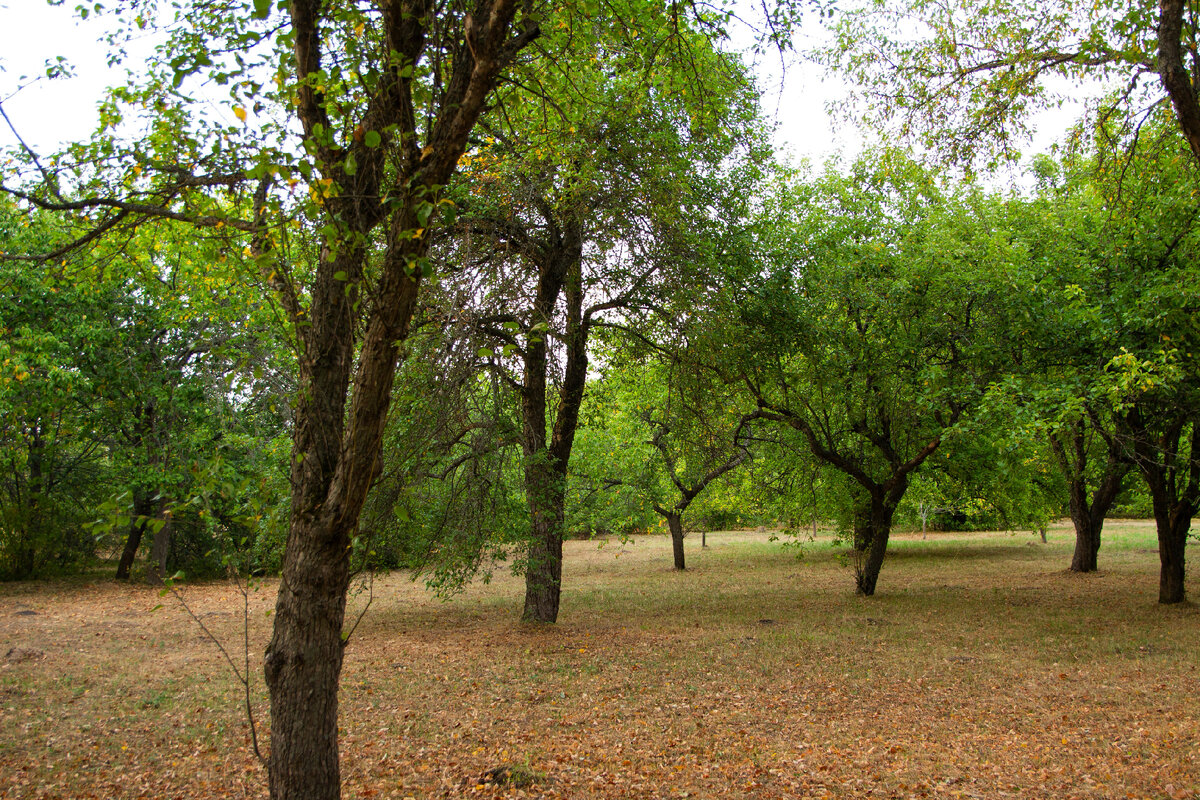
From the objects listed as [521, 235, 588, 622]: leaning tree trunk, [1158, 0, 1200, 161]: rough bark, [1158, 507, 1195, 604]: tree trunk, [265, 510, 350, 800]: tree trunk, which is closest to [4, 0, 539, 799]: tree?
[265, 510, 350, 800]: tree trunk

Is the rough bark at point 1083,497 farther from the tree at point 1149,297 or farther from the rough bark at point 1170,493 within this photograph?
the tree at point 1149,297

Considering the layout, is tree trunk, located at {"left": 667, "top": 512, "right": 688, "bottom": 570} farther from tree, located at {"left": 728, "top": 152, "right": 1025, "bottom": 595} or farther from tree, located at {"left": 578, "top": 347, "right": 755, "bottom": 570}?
tree, located at {"left": 728, "top": 152, "right": 1025, "bottom": 595}

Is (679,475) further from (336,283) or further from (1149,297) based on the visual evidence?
(336,283)

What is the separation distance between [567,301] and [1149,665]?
8.27 metres

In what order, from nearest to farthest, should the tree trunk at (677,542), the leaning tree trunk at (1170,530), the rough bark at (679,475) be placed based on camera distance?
the leaning tree trunk at (1170,530), the rough bark at (679,475), the tree trunk at (677,542)

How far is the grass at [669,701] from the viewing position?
5.04 m

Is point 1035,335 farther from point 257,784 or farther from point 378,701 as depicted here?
point 257,784

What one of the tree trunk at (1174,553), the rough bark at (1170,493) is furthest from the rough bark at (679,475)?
the tree trunk at (1174,553)

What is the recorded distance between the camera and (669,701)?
281 inches

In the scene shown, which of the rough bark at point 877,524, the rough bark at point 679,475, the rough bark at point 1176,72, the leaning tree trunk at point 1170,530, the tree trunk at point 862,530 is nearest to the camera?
the rough bark at point 1176,72

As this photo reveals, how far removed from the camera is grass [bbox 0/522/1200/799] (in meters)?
5.04

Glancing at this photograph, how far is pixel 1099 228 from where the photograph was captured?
1066 centimetres

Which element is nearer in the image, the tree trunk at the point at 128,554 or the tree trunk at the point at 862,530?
the tree trunk at the point at 862,530

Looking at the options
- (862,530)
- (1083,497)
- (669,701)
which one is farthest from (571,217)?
(1083,497)
